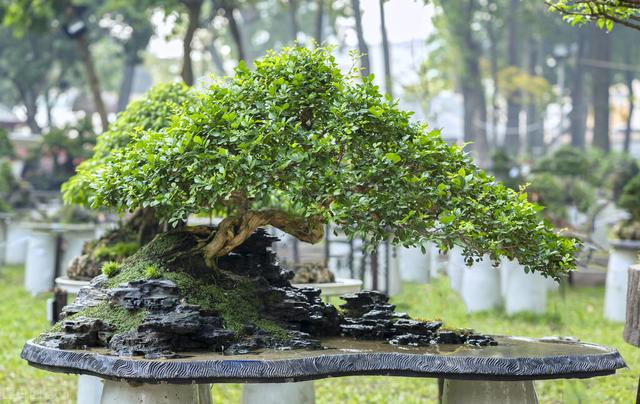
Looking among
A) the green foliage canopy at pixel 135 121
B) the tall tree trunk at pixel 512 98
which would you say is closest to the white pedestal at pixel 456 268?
the green foliage canopy at pixel 135 121

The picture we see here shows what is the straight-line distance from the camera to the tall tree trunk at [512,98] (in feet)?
132

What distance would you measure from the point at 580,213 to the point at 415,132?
53.1 ft

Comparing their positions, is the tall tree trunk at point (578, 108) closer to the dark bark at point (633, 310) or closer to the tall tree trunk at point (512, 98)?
the tall tree trunk at point (512, 98)

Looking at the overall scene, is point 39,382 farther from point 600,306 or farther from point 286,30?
point 286,30

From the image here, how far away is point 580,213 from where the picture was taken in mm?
20875

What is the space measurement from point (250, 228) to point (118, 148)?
2524 mm

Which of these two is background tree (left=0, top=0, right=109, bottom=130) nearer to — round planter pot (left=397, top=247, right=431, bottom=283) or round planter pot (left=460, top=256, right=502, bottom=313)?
round planter pot (left=397, top=247, right=431, bottom=283)

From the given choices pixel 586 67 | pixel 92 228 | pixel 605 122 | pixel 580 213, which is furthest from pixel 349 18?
pixel 586 67

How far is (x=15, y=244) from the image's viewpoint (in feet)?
69.5

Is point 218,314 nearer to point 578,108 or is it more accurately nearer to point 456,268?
point 456,268

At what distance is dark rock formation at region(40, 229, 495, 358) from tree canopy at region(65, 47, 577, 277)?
15.6 inches

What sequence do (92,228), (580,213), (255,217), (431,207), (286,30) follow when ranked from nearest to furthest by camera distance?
(431,207), (255,217), (92,228), (580,213), (286,30)

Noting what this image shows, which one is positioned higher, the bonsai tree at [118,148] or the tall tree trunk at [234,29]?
the tall tree trunk at [234,29]

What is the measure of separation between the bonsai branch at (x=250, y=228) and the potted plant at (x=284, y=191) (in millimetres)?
110
